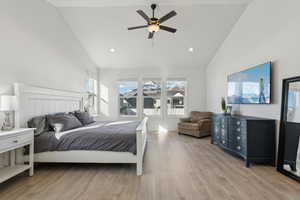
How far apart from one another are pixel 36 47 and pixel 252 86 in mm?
4821

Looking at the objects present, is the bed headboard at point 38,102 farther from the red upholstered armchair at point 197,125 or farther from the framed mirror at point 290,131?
the framed mirror at point 290,131

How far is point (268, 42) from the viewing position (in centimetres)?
335

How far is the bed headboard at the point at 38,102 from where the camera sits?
2883mm

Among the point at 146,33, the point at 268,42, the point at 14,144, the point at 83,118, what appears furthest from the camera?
the point at 146,33

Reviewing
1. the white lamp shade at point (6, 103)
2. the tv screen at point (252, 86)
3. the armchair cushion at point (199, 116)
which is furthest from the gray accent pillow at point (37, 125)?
the armchair cushion at point (199, 116)

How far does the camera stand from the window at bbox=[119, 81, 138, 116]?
7.05 metres

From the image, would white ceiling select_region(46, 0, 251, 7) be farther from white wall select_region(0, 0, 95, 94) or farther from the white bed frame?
the white bed frame

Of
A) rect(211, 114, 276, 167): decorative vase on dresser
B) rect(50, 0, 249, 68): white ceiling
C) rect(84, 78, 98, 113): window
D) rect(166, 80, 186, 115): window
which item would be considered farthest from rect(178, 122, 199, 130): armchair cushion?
rect(84, 78, 98, 113): window

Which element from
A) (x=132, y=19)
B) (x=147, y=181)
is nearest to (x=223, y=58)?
(x=132, y=19)

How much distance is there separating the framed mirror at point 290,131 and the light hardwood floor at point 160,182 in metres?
0.19

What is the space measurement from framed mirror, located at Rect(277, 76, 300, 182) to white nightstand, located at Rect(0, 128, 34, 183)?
A: 4301mm

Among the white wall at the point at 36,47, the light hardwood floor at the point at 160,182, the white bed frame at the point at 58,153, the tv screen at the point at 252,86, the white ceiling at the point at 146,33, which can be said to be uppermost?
the white ceiling at the point at 146,33

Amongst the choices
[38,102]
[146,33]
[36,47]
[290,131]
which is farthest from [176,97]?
[36,47]

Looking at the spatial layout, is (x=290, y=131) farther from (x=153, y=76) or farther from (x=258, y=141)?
(x=153, y=76)
